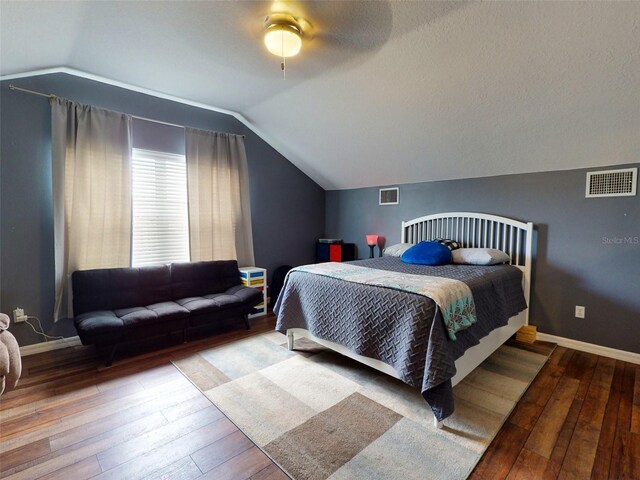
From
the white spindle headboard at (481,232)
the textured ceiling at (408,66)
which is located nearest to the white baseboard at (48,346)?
the textured ceiling at (408,66)

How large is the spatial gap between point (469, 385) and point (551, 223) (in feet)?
6.16

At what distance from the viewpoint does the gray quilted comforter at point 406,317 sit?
1793mm

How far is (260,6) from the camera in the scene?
6.31ft

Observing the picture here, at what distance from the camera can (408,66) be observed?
8.02 feet

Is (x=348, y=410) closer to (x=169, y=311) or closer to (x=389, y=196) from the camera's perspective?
(x=169, y=311)

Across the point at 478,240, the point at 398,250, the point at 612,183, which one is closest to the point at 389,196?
the point at 398,250

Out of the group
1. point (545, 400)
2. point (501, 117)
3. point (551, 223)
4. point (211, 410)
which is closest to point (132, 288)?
point (211, 410)

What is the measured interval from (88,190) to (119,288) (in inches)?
38.6

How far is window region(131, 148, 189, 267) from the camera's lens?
3.32 m

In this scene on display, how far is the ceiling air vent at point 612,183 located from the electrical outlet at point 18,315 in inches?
204

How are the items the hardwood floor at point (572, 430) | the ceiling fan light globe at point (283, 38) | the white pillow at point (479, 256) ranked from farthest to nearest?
the white pillow at point (479, 256) → the ceiling fan light globe at point (283, 38) → the hardwood floor at point (572, 430)

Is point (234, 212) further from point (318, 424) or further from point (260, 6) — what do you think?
point (318, 424)

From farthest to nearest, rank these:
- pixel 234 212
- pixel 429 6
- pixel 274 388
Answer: pixel 234 212 < pixel 274 388 < pixel 429 6

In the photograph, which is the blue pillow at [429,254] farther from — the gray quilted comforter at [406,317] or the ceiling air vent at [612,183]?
the ceiling air vent at [612,183]
